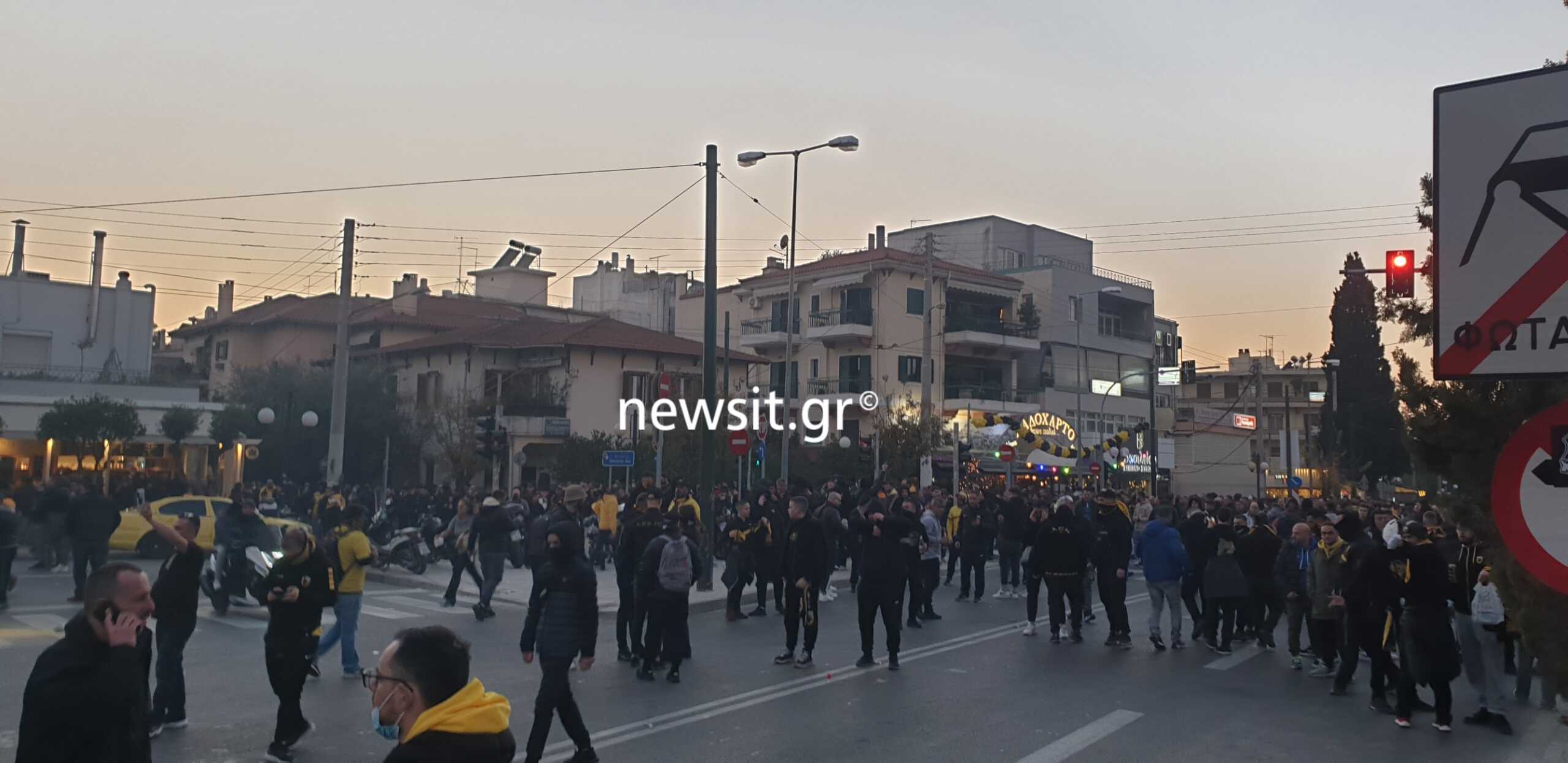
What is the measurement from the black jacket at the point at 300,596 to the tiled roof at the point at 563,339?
113 feet

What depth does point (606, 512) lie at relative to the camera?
19.8m

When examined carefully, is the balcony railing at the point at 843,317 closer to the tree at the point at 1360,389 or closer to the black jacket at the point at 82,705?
the tree at the point at 1360,389

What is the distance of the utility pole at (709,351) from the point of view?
17656 millimetres

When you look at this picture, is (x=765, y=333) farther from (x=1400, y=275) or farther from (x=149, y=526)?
(x=1400, y=275)

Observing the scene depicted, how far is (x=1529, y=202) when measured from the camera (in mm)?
3691

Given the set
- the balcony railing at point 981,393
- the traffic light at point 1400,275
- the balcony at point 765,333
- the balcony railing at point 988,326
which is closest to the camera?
the traffic light at point 1400,275

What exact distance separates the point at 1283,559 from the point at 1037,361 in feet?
138

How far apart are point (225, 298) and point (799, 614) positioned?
6281 centimetres

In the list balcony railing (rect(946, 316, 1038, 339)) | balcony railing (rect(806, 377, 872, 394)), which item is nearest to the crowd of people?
balcony railing (rect(806, 377, 872, 394))

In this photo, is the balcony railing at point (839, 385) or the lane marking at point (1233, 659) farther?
the balcony railing at point (839, 385)

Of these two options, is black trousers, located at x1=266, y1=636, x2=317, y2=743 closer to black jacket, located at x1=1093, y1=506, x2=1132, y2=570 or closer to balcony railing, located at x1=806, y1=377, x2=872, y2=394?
black jacket, located at x1=1093, y1=506, x2=1132, y2=570

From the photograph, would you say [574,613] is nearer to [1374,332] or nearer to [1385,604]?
[1385,604]

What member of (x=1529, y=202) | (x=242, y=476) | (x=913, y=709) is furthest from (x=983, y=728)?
(x=242, y=476)

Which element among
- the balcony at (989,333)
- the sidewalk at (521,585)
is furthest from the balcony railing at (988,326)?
the sidewalk at (521,585)
